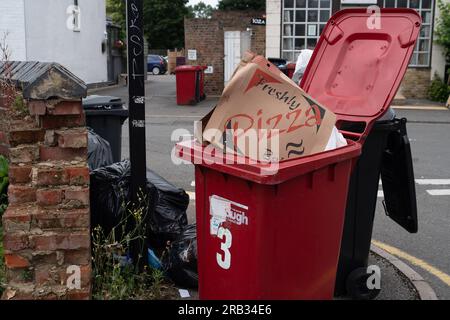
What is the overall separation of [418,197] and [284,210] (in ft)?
14.9

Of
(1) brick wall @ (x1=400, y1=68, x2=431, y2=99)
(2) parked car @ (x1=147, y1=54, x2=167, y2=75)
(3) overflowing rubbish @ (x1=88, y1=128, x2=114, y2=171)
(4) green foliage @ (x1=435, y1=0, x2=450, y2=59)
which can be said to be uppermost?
(4) green foliage @ (x1=435, y1=0, x2=450, y2=59)

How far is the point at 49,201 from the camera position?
10.4ft

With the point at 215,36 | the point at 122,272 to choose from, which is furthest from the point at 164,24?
the point at 122,272

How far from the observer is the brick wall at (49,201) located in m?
3.11

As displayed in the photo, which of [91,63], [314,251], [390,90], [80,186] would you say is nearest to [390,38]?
[390,90]

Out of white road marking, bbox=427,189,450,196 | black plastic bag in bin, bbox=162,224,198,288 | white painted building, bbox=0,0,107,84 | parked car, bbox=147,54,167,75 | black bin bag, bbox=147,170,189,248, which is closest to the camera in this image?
black plastic bag in bin, bbox=162,224,198,288

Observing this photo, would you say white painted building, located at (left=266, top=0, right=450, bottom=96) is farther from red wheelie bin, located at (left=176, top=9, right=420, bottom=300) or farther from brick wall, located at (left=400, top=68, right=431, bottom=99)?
red wheelie bin, located at (left=176, top=9, right=420, bottom=300)

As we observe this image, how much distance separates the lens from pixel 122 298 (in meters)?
3.47

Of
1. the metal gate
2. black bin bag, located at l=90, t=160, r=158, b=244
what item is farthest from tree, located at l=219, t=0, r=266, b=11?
black bin bag, located at l=90, t=160, r=158, b=244

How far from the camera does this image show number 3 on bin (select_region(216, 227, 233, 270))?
2987 millimetres

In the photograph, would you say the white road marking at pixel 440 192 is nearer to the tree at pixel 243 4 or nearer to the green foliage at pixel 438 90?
the green foliage at pixel 438 90

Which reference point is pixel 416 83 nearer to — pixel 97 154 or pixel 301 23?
pixel 301 23

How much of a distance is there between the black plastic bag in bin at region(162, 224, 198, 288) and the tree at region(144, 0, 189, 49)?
187 feet
